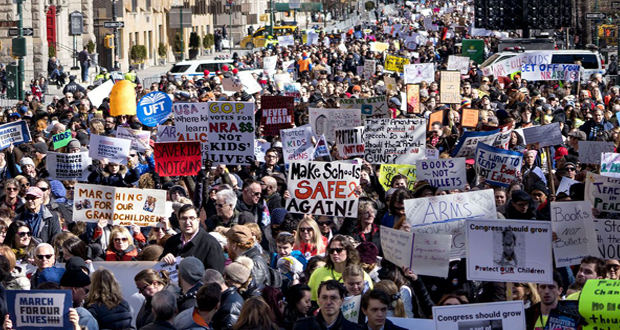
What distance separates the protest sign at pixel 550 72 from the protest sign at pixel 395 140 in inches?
364

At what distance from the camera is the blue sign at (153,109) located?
54.7 ft

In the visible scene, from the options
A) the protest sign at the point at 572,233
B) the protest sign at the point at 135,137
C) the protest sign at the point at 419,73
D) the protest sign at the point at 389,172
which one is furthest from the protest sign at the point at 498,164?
the protest sign at the point at 419,73

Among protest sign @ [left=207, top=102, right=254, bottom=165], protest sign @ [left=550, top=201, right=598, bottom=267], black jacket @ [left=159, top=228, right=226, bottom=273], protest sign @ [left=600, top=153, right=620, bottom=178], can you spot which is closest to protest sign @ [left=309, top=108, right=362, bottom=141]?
protest sign @ [left=207, top=102, right=254, bottom=165]

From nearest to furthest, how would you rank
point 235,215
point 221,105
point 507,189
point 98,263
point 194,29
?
point 98,263 < point 235,215 < point 507,189 < point 221,105 < point 194,29

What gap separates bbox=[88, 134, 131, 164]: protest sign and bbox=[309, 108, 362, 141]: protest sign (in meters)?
3.04

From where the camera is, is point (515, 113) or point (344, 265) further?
point (515, 113)

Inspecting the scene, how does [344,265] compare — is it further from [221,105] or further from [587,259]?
[221,105]

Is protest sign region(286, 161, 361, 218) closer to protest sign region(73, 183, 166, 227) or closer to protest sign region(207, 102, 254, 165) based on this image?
protest sign region(73, 183, 166, 227)

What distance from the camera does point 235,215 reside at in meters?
10.8

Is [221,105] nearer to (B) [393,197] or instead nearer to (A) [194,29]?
(B) [393,197]

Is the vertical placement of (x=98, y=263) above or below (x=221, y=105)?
below

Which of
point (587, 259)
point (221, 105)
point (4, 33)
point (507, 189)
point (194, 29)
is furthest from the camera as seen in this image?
point (194, 29)

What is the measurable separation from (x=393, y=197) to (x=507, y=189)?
1.56 meters

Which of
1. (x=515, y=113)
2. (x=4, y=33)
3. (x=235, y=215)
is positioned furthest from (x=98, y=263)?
(x=4, y=33)
